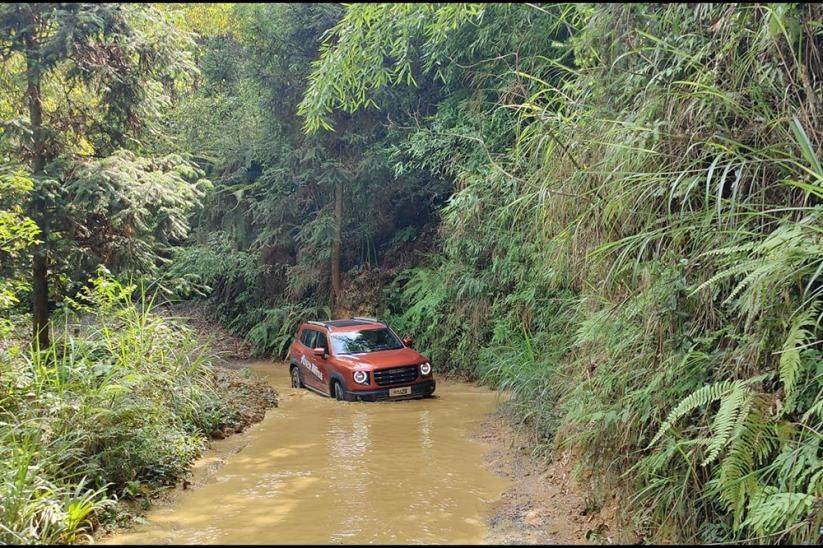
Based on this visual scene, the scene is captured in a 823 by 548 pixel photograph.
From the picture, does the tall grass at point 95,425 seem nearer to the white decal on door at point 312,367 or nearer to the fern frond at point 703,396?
the white decal on door at point 312,367

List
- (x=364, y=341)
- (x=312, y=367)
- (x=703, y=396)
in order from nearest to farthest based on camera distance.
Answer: (x=703, y=396) < (x=364, y=341) < (x=312, y=367)

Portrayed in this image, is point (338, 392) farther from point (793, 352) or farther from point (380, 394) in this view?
point (793, 352)

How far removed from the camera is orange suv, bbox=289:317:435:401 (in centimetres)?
1351

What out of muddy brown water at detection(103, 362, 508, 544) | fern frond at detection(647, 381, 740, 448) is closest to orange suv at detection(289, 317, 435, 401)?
muddy brown water at detection(103, 362, 508, 544)

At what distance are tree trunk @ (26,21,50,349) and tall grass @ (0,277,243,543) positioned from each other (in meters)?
1.72

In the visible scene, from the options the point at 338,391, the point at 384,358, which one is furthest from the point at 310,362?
the point at 384,358

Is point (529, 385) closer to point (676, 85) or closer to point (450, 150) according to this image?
point (676, 85)

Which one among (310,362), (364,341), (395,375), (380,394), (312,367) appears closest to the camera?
(380,394)

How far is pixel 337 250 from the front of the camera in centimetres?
2214

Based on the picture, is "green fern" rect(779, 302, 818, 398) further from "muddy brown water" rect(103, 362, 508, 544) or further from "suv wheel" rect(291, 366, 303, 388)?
"suv wheel" rect(291, 366, 303, 388)

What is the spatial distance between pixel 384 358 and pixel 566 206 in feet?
23.4

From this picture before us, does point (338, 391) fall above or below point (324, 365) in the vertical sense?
below

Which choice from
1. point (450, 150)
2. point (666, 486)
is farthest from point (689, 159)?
point (450, 150)

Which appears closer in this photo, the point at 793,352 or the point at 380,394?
the point at 793,352
